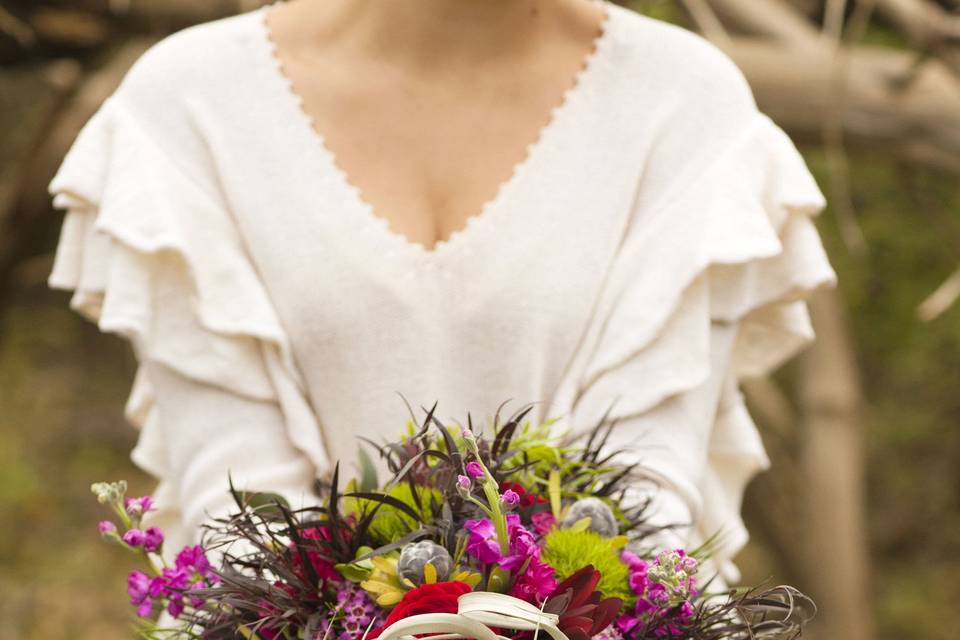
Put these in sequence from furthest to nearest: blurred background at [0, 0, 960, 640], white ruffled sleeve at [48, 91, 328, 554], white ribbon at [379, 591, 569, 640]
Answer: blurred background at [0, 0, 960, 640] < white ruffled sleeve at [48, 91, 328, 554] < white ribbon at [379, 591, 569, 640]

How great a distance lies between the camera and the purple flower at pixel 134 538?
3.25 feet

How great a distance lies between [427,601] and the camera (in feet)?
2.91

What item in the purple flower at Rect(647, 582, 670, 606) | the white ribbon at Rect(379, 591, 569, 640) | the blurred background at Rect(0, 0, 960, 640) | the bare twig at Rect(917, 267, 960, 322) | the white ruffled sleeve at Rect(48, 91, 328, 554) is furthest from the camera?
the blurred background at Rect(0, 0, 960, 640)

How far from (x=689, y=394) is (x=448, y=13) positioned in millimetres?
470

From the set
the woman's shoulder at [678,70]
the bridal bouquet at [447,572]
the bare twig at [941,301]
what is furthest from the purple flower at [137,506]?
the bare twig at [941,301]

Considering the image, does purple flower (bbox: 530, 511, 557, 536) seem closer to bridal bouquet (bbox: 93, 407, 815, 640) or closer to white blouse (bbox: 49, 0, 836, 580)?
bridal bouquet (bbox: 93, 407, 815, 640)

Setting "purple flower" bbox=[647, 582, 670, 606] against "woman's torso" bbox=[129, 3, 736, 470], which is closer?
"purple flower" bbox=[647, 582, 670, 606]

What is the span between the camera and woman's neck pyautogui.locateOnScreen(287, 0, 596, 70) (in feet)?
4.71

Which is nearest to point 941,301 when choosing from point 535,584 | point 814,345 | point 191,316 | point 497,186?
point 497,186

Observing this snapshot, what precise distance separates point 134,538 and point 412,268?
1.68ft

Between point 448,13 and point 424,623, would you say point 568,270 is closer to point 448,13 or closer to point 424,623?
point 448,13

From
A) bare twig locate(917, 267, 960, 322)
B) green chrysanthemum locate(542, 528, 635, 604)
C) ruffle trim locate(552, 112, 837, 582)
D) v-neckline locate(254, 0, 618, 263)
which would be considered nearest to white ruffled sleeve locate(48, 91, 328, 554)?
v-neckline locate(254, 0, 618, 263)

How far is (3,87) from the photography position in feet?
13.5

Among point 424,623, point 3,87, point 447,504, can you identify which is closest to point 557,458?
point 447,504
